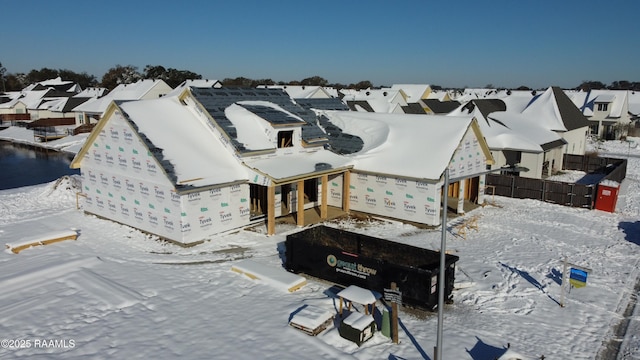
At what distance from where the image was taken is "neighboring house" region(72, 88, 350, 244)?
1920cm

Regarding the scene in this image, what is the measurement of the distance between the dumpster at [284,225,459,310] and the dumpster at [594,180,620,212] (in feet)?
50.3

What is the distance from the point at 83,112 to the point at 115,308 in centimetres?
6031

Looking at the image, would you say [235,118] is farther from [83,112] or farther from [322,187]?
[83,112]

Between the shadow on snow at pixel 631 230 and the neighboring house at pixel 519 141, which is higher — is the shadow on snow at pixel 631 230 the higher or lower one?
the lower one

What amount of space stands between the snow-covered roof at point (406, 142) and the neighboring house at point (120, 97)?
4624cm

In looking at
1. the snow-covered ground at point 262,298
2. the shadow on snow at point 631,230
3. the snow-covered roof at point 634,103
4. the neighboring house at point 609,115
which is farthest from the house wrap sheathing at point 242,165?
the snow-covered roof at point 634,103

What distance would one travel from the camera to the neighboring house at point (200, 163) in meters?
19.2

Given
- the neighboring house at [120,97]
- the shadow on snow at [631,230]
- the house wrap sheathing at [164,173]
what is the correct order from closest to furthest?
the house wrap sheathing at [164,173] < the shadow on snow at [631,230] < the neighboring house at [120,97]

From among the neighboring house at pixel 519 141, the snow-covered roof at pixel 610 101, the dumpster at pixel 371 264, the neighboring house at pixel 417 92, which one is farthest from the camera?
the neighboring house at pixel 417 92

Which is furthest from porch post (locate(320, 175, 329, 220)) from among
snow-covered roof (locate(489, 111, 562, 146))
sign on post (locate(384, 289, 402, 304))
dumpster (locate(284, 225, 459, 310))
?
snow-covered roof (locate(489, 111, 562, 146))

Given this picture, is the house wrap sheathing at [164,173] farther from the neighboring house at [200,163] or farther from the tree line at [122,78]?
the tree line at [122,78]

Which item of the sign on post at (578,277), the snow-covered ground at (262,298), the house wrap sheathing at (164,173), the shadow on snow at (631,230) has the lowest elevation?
the snow-covered ground at (262,298)

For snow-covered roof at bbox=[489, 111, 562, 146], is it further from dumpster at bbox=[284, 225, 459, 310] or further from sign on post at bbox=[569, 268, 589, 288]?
dumpster at bbox=[284, 225, 459, 310]

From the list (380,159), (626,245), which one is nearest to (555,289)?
(626,245)
